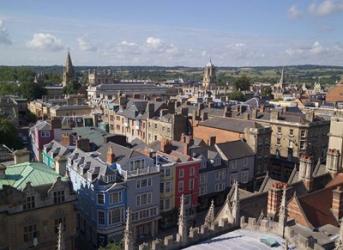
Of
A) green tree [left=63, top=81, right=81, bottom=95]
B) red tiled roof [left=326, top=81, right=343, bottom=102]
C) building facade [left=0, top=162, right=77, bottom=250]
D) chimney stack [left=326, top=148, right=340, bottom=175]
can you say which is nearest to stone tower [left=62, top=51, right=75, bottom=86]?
green tree [left=63, top=81, right=81, bottom=95]

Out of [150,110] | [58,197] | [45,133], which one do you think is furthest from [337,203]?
[150,110]

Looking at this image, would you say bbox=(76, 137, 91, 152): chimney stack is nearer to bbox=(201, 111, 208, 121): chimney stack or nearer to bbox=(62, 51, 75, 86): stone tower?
bbox=(201, 111, 208, 121): chimney stack

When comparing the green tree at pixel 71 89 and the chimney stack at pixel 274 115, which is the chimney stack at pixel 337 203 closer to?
the chimney stack at pixel 274 115

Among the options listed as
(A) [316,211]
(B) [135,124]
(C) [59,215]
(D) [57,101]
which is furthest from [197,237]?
(D) [57,101]

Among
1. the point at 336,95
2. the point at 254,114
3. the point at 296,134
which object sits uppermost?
the point at 336,95

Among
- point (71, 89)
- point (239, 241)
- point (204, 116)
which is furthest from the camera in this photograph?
point (71, 89)

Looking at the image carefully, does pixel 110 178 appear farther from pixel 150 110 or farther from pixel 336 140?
pixel 150 110

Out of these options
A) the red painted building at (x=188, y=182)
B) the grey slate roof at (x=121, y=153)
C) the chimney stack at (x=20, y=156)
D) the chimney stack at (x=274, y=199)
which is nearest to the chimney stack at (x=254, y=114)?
the red painted building at (x=188, y=182)

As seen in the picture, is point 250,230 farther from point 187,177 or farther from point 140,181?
point 187,177

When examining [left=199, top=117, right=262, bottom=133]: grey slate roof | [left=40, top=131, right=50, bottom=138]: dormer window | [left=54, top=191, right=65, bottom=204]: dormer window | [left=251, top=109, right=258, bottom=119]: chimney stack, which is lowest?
[left=54, top=191, right=65, bottom=204]: dormer window
